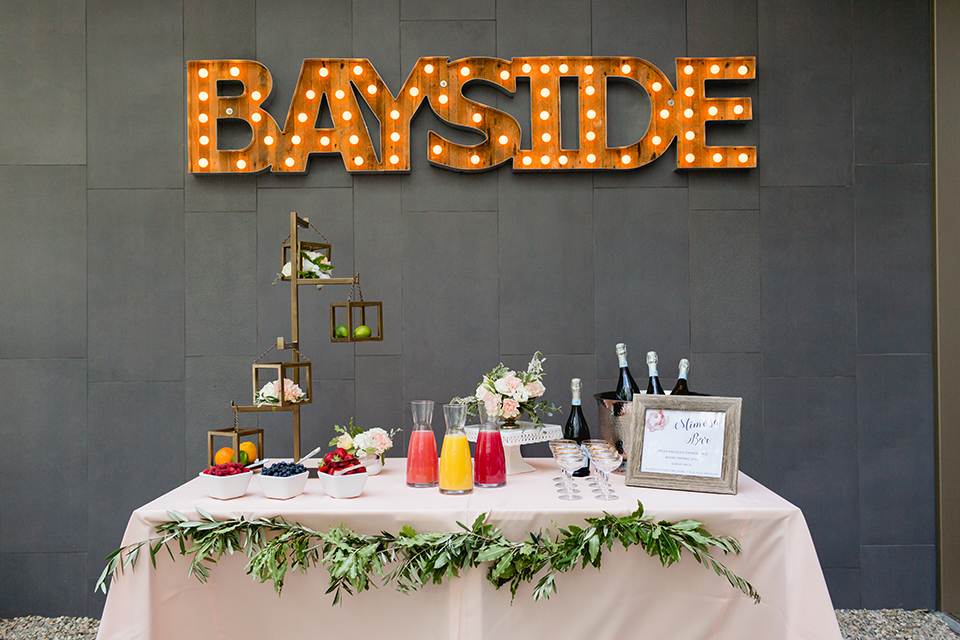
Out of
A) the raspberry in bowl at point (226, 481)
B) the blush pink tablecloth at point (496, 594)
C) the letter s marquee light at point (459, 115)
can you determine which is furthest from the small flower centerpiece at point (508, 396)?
the letter s marquee light at point (459, 115)

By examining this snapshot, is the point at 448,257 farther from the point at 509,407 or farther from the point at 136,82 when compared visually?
the point at 136,82

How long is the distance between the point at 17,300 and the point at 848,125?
324 centimetres

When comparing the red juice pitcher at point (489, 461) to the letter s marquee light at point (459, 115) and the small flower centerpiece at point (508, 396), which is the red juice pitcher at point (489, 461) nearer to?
the small flower centerpiece at point (508, 396)

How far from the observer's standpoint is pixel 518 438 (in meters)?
1.71

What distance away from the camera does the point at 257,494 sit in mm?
1564

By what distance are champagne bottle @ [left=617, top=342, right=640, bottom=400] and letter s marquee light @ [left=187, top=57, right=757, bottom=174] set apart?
0.74 m

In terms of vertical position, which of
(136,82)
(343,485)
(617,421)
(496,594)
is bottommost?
(496,594)

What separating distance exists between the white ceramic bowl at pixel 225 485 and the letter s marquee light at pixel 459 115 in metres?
1.18

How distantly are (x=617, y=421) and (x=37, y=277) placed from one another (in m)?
2.21

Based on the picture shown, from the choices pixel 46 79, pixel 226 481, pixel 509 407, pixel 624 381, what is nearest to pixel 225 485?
pixel 226 481

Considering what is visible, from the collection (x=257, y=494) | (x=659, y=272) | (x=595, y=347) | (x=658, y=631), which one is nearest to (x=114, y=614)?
(x=257, y=494)

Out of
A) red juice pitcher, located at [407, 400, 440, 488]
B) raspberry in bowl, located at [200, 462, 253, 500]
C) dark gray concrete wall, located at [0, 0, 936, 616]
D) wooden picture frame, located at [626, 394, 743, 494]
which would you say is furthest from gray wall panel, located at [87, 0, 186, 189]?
wooden picture frame, located at [626, 394, 743, 494]

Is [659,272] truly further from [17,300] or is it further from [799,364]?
[17,300]

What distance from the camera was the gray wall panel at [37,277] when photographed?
7.18ft
